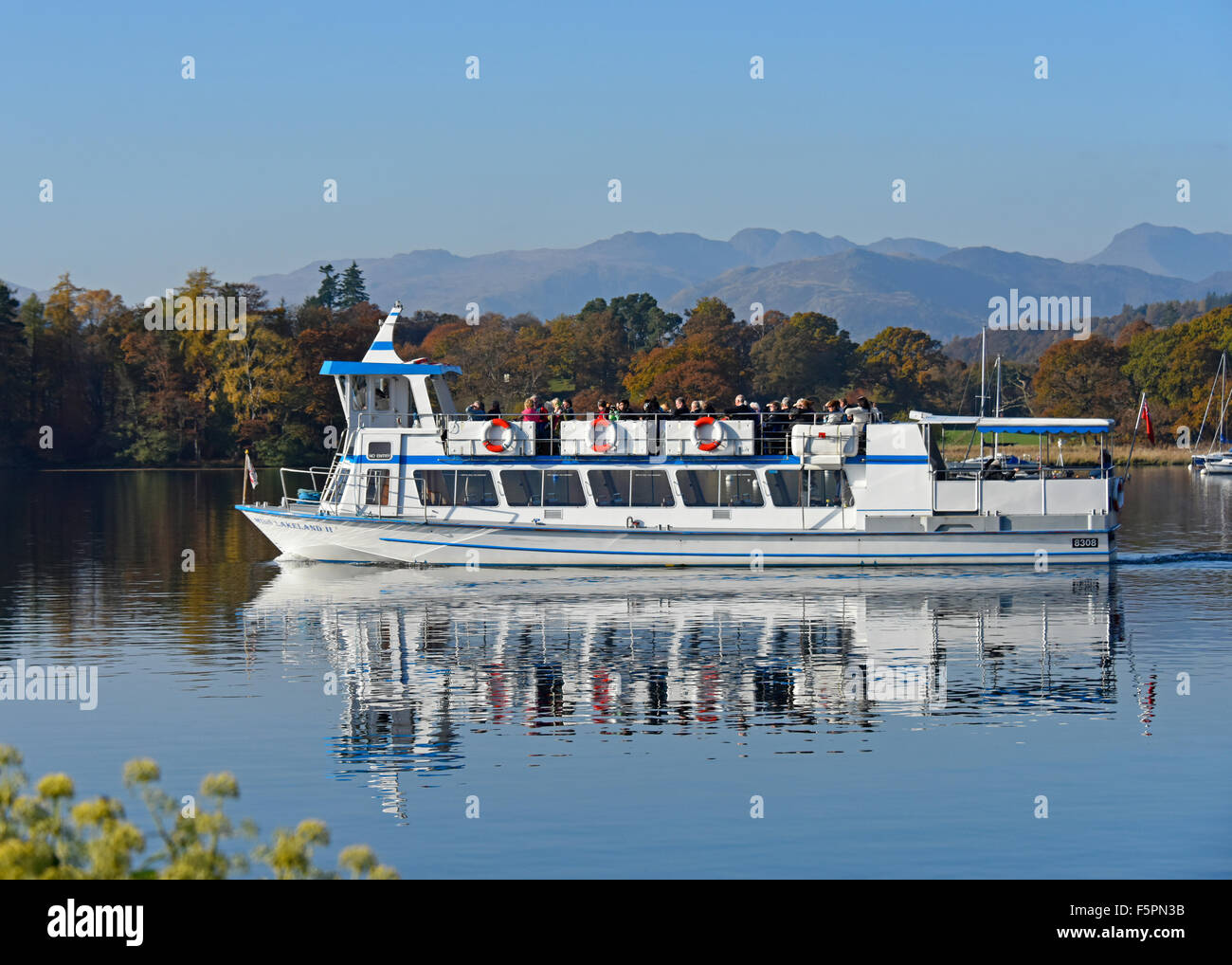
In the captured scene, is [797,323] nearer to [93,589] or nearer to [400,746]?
[93,589]

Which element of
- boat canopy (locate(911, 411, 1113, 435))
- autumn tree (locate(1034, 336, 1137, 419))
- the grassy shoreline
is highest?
autumn tree (locate(1034, 336, 1137, 419))

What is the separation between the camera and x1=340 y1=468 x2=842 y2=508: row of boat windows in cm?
3991

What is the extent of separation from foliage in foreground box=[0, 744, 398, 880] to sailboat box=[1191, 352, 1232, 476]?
323 feet

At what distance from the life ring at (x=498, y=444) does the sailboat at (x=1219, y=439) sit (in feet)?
237

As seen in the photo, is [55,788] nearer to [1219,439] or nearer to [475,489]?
[475,489]

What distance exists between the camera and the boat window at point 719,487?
40062 mm

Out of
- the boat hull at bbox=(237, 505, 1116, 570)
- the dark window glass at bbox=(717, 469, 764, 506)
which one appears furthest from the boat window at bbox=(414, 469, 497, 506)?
the dark window glass at bbox=(717, 469, 764, 506)

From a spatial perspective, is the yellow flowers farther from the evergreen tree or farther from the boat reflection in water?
the evergreen tree

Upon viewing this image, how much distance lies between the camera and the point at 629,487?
133ft

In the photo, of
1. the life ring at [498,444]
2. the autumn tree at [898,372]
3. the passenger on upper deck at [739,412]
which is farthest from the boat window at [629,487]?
the autumn tree at [898,372]

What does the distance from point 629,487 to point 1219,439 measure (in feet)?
298

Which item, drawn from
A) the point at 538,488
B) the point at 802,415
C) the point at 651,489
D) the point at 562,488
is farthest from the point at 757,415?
the point at 538,488

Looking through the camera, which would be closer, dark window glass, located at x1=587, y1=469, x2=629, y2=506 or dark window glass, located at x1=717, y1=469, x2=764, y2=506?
dark window glass, located at x1=717, y1=469, x2=764, y2=506
